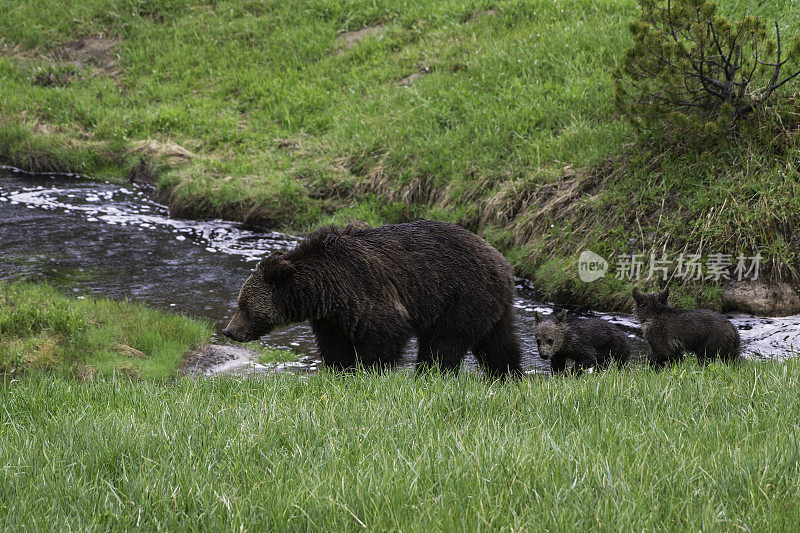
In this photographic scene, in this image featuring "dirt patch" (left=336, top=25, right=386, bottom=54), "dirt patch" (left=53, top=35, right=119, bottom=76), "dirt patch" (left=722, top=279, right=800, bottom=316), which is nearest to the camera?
"dirt patch" (left=722, top=279, right=800, bottom=316)

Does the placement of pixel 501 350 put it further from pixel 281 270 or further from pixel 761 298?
pixel 761 298

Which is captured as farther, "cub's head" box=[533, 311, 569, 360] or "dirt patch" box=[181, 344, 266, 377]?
"dirt patch" box=[181, 344, 266, 377]

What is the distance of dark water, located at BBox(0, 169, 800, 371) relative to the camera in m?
9.87

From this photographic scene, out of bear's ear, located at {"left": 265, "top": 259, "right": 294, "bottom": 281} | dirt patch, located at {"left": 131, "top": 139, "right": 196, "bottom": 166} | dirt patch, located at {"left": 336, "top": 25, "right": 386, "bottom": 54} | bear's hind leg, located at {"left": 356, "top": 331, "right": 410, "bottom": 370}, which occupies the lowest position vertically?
bear's hind leg, located at {"left": 356, "top": 331, "right": 410, "bottom": 370}

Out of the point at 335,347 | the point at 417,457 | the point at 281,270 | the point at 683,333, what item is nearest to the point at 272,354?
the point at 335,347

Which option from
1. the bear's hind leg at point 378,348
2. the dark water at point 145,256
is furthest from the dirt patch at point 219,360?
the bear's hind leg at point 378,348

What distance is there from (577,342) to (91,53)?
20864 mm

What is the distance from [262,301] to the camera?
23.6ft

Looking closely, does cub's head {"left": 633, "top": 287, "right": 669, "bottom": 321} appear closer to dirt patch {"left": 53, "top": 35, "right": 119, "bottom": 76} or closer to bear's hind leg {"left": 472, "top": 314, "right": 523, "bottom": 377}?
bear's hind leg {"left": 472, "top": 314, "right": 523, "bottom": 377}

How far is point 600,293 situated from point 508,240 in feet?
6.99

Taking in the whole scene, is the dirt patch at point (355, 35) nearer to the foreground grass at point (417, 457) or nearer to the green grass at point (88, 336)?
the green grass at point (88, 336)

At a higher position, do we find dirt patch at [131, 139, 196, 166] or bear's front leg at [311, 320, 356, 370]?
dirt patch at [131, 139, 196, 166]

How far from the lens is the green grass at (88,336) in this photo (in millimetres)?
8211

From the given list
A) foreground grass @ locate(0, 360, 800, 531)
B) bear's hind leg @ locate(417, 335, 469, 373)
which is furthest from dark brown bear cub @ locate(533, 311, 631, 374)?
foreground grass @ locate(0, 360, 800, 531)
